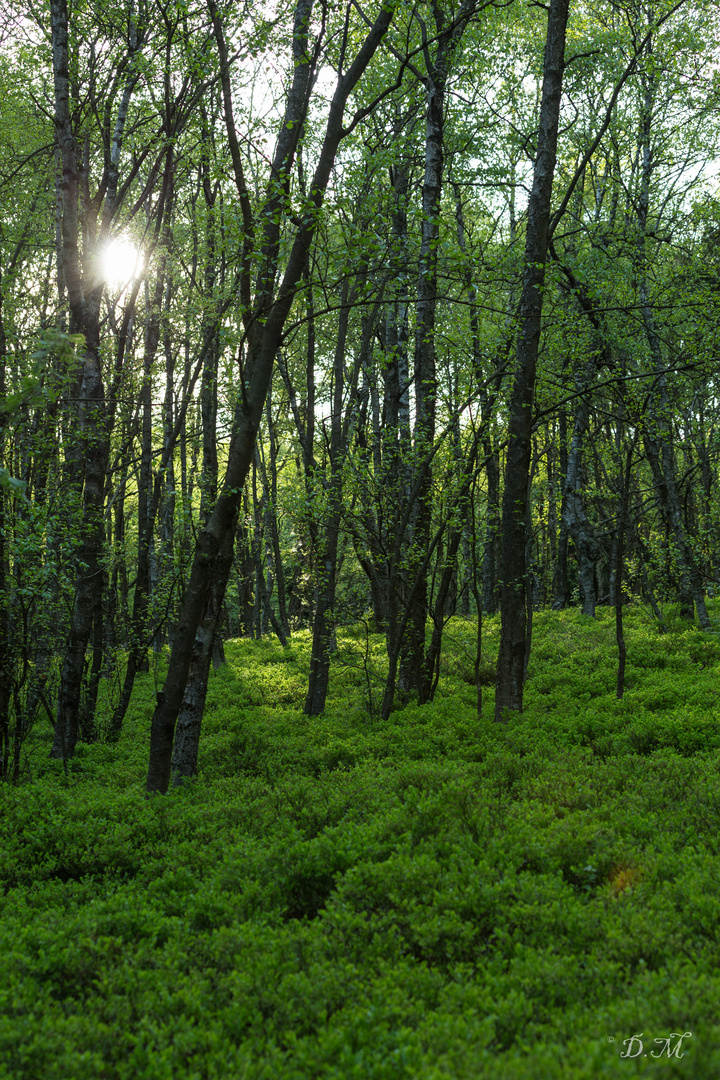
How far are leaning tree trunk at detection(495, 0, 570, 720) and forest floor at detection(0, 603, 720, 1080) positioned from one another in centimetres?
119

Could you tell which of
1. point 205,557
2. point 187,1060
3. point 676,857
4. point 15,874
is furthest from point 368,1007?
point 205,557

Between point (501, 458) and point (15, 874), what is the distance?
22.6 metres

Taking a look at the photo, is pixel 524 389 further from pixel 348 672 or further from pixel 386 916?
pixel 348 672

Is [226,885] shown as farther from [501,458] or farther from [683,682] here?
[501,458]

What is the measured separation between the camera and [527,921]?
12.4 feet

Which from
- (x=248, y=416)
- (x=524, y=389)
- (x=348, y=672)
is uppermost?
(x=524, y=389)

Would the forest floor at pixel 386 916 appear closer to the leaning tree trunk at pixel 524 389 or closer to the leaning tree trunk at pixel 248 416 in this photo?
the leaning tree trunk at pixel 248 416

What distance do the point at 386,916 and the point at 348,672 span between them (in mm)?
11063

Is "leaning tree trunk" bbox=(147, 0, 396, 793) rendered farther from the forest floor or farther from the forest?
the forest floor
